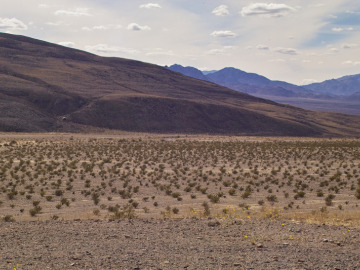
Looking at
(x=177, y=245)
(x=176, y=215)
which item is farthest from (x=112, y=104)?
(x=177, y=245)

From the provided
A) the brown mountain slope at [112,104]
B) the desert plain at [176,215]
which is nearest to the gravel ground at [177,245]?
the desert plain at [176,215]

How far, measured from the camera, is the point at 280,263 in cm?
743

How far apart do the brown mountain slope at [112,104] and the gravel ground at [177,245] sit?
61391 mm

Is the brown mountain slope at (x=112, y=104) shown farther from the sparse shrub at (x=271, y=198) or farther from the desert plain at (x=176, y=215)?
the sparse shrub at (x=271, y=198)

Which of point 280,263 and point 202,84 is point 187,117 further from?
point 280,263

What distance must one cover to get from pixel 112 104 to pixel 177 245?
8444 cm

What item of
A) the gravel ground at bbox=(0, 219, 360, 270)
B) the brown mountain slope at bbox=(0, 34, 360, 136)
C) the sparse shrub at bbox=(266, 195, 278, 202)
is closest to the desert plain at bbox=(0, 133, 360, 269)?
the gravel ground at bbox=(0, 219, 360, 270)

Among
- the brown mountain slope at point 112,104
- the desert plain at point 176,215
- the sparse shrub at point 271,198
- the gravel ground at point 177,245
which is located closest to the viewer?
the gravel ground at point 177,245

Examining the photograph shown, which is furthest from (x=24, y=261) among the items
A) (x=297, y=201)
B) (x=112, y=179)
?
(x=112, y=179)

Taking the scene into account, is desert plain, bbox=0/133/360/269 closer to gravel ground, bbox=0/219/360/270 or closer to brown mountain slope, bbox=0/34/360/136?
gravel ground, bbox=0/219/360/270

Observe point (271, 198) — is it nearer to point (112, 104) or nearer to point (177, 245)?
point (177, 245)

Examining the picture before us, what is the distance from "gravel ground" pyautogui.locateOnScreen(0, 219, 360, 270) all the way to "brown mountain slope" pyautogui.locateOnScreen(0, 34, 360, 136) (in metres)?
61.4

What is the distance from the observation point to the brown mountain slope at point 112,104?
81.4 meters

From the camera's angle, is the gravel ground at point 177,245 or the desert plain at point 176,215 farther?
the desert plain at point 176,215
